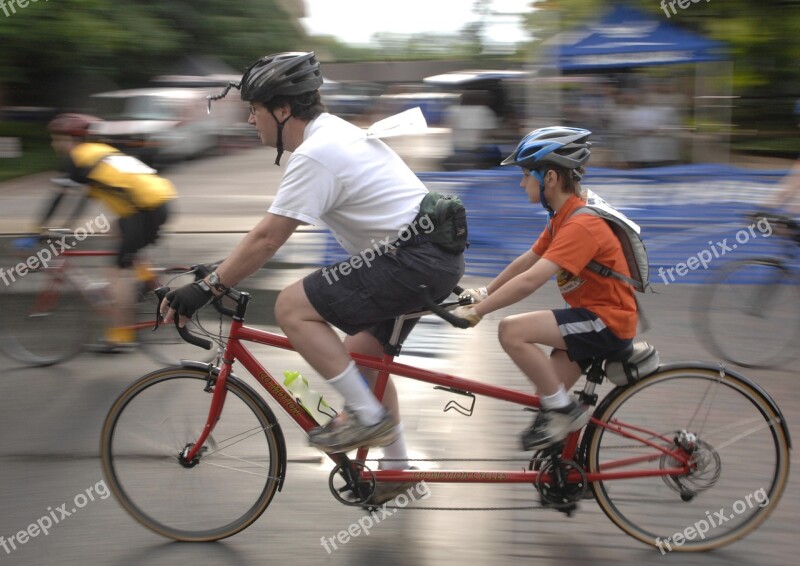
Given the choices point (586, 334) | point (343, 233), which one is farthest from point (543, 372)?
point (343, 233)

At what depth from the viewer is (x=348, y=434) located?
11.6ft

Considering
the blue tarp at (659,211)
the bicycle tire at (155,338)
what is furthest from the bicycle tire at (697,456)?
the blue tarp at (659,211)

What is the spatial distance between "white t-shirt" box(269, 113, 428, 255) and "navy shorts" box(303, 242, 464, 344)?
11 cm

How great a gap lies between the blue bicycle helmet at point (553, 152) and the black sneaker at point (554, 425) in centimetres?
88

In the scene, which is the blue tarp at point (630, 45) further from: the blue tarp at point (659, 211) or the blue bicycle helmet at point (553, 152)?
the blue bicycle helmet at point (553, 152)

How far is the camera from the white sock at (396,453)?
3.79 metres

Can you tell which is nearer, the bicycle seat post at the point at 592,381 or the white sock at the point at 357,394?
the white sock at the point at 357,394

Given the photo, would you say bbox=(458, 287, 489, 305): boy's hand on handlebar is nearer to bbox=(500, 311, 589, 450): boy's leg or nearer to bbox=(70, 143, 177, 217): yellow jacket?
bbox=(500, 311, 589, 450): boy's leg

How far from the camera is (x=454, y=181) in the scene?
9.34 meters

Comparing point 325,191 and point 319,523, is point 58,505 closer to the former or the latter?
point 319,523

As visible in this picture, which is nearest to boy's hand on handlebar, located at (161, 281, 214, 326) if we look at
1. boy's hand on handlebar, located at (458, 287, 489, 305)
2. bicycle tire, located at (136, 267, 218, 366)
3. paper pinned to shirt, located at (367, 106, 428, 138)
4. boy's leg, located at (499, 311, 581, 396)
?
paper pinned to shirt, located at (367, 106, 428, 138)

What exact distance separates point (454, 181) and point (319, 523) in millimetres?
5824

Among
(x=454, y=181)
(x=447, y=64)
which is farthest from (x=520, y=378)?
(x=447, y=64)

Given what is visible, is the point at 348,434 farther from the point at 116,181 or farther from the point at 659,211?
the point at 659,211
